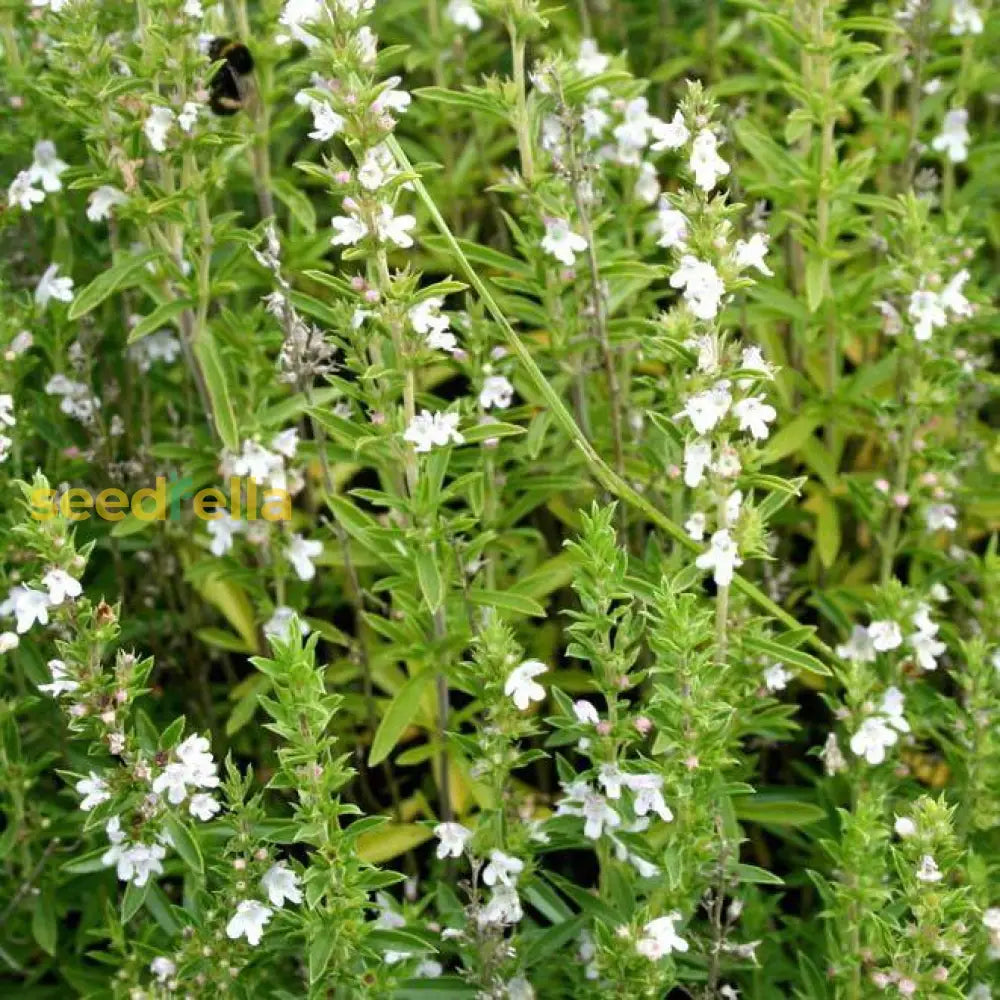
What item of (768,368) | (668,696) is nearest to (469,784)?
(668,696)

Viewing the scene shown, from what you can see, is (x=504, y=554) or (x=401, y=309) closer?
(x=401, y=309)

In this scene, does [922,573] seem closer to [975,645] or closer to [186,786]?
[975,645]

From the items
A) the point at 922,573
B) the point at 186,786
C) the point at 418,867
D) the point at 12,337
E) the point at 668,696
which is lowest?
the point at 418,867

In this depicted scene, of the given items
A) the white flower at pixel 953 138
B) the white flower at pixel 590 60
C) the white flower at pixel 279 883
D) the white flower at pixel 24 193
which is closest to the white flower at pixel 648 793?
the white flower at pixel 279 883

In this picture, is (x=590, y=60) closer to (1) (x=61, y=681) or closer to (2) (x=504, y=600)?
(2) (x=504, y=600)

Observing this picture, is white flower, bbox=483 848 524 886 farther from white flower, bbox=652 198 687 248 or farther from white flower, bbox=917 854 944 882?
white flower, bbox=652 198 687 248
